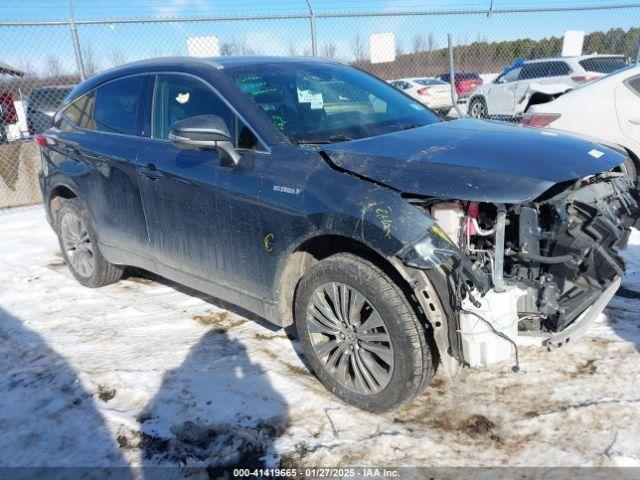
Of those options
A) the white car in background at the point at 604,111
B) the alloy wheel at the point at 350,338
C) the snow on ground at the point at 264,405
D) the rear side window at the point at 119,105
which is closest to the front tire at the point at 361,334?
the alloy wheel at the point at 350,338

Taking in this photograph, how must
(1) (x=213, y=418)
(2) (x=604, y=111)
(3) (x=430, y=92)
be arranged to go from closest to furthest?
(1) (x=213, y=418) → (2) (x=604, y=111) → (3) (x=430, y=92)

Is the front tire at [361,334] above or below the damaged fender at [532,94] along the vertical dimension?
below

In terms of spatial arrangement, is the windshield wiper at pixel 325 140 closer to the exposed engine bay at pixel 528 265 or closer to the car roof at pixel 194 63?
the exposed engine bay at pixel 528 265

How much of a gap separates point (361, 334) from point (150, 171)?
6.15 ft

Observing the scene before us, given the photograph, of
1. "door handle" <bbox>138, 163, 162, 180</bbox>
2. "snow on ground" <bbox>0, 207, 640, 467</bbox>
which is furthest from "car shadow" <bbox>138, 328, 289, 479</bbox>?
"door handle" <bbox>138, 163, 162, 180</bbox>

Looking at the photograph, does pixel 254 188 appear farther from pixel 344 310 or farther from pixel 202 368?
pixel 202 368

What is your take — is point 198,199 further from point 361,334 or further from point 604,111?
point 604,111

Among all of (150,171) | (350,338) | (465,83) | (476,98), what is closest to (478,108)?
(476,98)

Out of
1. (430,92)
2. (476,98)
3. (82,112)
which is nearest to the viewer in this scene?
(82,112)

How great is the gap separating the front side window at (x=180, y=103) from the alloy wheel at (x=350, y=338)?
1185 mm

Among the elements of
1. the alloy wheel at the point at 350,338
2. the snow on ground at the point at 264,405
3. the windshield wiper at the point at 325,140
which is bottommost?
the snow on ground at the point at 264,405

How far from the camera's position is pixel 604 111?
548cm

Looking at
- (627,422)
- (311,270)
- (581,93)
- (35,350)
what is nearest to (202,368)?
(311,270)

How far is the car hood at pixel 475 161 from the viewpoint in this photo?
7.91ft
